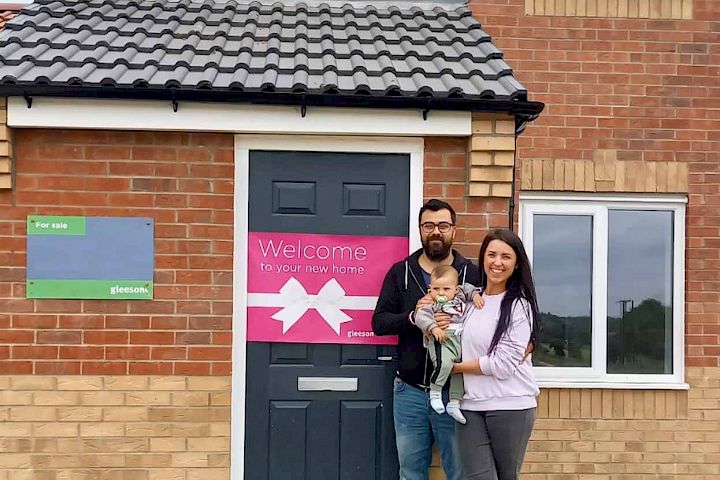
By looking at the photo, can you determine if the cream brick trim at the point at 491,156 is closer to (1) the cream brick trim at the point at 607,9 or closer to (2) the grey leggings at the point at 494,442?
(2) the grey leggings at the point at 494,442

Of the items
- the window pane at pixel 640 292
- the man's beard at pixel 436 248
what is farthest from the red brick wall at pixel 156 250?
the window pane at pixel 640 292

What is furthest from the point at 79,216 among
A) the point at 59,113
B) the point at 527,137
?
the point at 527,137

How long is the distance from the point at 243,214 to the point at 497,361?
1.73 meters

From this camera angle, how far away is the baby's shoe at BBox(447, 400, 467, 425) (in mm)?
→ 3400

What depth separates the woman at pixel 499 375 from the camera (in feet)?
11.0

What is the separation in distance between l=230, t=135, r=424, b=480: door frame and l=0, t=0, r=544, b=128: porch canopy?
294 mm

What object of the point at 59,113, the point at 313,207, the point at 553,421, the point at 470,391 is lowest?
the point at 553,421

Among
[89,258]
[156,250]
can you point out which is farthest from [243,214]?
[89,258]

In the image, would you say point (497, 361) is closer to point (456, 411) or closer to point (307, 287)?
point (456, 411)

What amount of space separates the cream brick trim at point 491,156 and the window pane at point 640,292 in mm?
1720

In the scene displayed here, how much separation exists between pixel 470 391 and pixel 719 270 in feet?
9.45

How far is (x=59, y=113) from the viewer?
3783 millimetres

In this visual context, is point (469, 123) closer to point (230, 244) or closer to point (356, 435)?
point (230, 244)

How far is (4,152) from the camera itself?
3795mm
